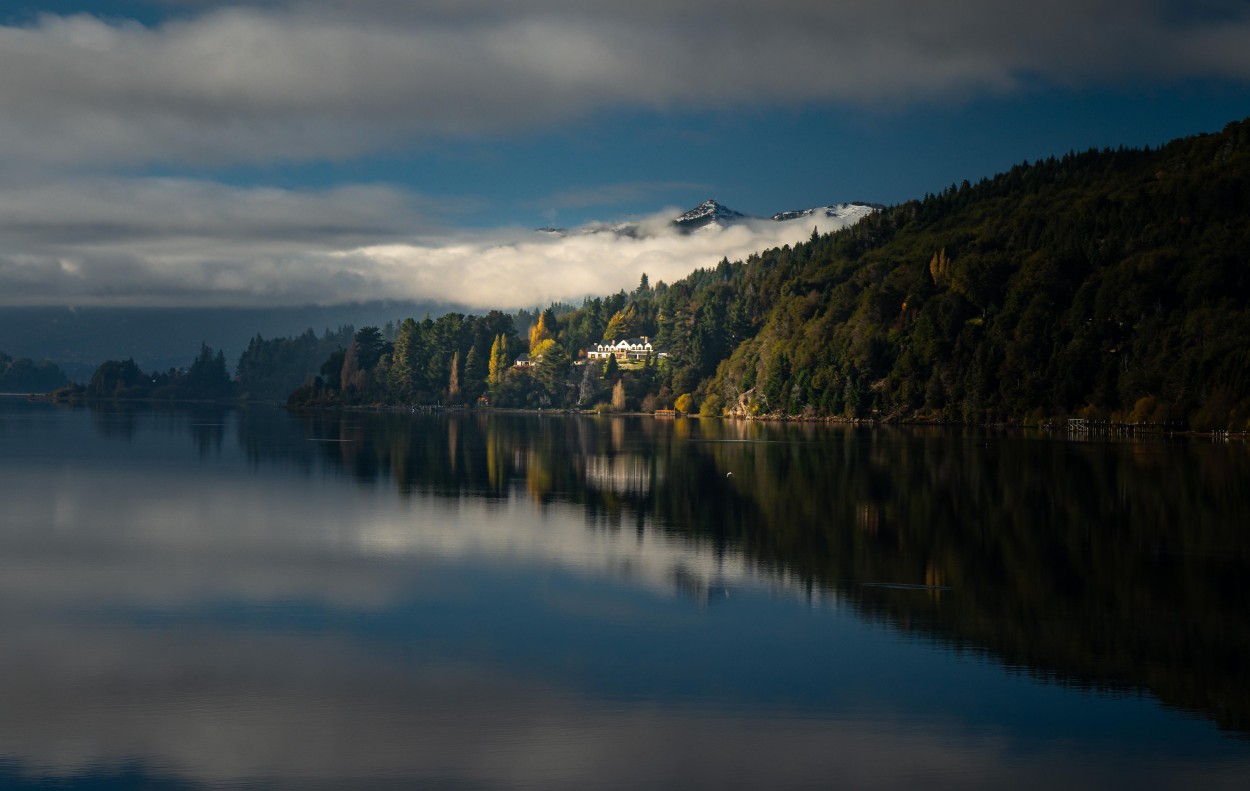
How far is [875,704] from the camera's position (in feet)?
70.5

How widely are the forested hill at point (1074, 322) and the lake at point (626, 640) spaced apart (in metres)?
80.1

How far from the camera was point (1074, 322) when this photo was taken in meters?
148

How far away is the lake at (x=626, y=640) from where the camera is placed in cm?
1848

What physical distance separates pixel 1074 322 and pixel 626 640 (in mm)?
133734

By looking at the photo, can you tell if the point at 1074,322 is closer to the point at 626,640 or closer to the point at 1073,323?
the point at 1073,323

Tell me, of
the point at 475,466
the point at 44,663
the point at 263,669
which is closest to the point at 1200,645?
the point at 263,669

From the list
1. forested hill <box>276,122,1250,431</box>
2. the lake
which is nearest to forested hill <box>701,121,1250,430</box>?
forested hill <box>276,122,1250,431</box>

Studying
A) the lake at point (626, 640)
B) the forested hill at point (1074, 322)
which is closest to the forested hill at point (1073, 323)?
the forested hill at point (1074, 322)

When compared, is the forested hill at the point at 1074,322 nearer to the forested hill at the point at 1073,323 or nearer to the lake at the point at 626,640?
the forested hill at the point at 1073,323

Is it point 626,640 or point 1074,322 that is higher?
point 1074,322

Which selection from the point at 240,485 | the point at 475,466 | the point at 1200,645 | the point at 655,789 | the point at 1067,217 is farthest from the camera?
the point at 1067,217

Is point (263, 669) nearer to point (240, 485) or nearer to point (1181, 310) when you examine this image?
point (240, 485)

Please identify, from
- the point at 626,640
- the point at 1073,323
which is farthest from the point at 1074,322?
the point at 626,640

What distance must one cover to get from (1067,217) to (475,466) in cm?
13366
